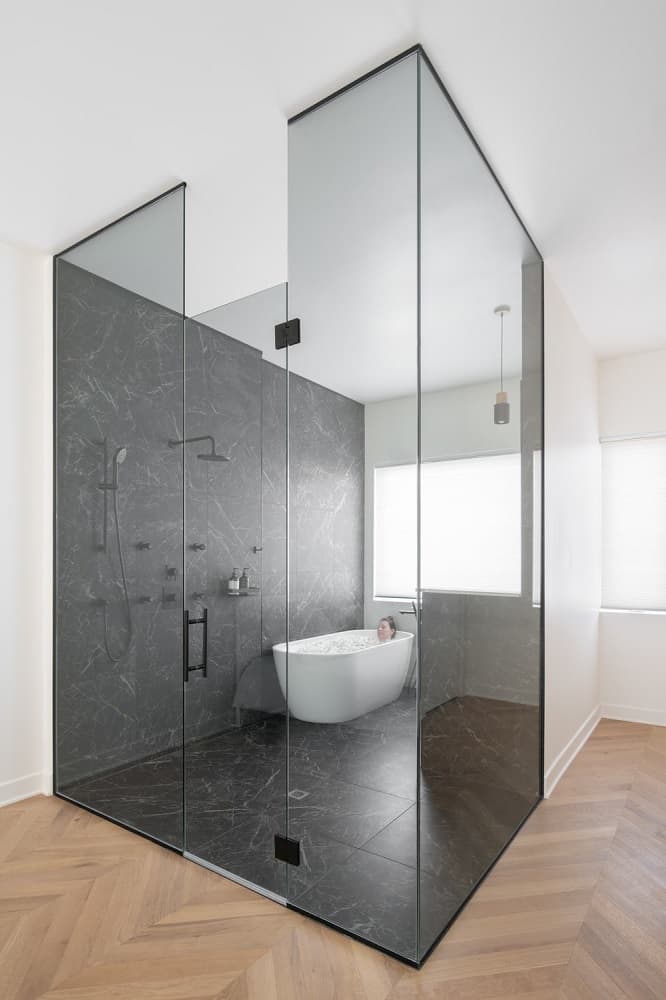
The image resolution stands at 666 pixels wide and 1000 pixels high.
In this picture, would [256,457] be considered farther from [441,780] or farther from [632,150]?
[632,150]

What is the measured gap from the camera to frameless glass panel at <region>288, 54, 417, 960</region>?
2008 millimetres

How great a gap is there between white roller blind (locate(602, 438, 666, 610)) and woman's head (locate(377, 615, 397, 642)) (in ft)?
11.8

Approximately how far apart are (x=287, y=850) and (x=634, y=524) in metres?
3.93

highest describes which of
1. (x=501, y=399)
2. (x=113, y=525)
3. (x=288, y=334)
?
(x=288, y=334)

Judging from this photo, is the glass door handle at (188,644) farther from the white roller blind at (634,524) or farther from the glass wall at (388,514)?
the white roller blind at (634,524)

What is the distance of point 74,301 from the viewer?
10.8 feet

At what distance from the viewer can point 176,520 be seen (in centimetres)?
271

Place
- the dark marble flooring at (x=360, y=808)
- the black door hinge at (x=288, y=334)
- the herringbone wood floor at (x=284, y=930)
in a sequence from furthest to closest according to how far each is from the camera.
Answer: the black door hinge at (x=288, y=334)
the dark marble flooring at (x=360, y=808)
the herringbone wood floor at (x=284, y=930)

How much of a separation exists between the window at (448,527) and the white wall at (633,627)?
266cm

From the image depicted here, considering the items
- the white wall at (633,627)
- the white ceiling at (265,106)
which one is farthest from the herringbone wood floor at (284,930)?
the white ceiling at (265,106)

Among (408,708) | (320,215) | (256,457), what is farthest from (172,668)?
(320,215)

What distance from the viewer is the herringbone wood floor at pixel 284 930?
1.85 m

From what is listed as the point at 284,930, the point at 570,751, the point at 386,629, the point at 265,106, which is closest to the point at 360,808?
the point at 284,930

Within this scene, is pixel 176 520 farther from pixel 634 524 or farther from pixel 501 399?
pixel 634 524
